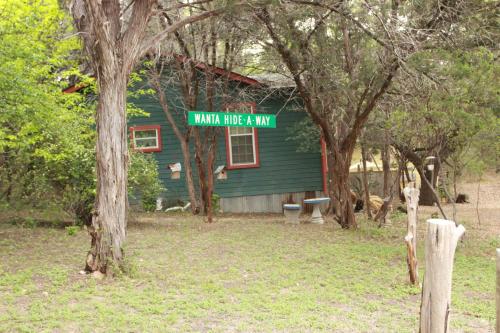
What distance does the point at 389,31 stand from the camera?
984 cm

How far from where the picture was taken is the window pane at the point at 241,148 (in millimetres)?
19141

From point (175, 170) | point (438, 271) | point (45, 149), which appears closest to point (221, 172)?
point (175, 170)

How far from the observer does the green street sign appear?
10109mm

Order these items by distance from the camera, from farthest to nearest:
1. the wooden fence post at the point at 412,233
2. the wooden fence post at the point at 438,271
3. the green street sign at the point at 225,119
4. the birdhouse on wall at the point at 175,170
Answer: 1. the birdhouse on wall at the point at 175,170
2. the green street sign at the point at 225,119
3. the wooden fence post at the point at 412,233
4. the wooden fence post at the point at 438,271

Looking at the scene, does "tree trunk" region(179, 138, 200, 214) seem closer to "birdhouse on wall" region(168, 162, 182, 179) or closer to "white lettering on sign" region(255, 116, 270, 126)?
"birdhouse on wall" region(168, 162, 182, 179)

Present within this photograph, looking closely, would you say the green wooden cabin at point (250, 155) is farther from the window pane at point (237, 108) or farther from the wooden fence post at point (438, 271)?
the wooden fence post at point (438, 271)

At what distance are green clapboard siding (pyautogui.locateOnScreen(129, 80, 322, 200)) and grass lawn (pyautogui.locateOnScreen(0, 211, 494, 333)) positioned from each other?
6.03 meters

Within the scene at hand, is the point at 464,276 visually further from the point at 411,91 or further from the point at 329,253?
the point at 411,91

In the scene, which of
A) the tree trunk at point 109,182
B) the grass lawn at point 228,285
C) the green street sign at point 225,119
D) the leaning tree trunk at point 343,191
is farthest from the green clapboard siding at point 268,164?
the tree trunk at point 109,182

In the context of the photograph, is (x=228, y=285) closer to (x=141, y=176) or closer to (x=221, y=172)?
(x=141, y=176)

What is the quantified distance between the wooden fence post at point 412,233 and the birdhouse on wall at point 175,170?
439 inches

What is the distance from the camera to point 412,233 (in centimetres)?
832

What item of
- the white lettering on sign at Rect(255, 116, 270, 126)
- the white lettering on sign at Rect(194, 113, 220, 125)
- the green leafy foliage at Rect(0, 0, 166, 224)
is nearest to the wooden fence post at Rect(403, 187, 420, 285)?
the white lettering on sign at Rect(255, 116, 270, 126)

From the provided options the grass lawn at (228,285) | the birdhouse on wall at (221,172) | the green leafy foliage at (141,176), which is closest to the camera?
the grass lawn at (228,285)
